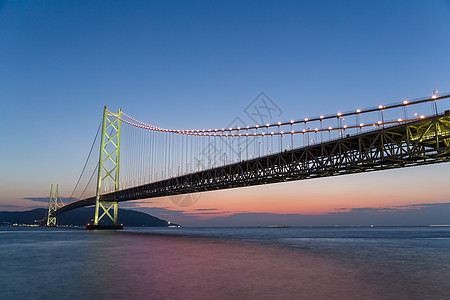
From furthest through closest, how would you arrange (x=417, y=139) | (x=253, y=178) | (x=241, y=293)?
(x=253, y=178)
(x=417, y=139)
(x=241, y=293)

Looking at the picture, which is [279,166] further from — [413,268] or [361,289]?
[361,289]

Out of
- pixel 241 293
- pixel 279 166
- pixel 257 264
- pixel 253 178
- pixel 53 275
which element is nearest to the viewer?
pixel 241 293

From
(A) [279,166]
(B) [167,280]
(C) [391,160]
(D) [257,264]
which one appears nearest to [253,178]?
(A) [279,166]

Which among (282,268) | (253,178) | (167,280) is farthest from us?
(253,178)

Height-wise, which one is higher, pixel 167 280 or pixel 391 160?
pixel 391 160

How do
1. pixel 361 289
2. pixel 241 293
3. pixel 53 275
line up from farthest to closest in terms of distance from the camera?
pixel 53 275 → pixel 361 289 → pixel 241 293

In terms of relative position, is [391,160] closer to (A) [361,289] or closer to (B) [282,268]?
(B) [282,268]

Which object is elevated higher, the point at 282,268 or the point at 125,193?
the point at 125,193

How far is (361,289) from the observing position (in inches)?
470

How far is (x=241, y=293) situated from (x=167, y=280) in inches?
155

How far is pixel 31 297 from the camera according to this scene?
11070 millimetres

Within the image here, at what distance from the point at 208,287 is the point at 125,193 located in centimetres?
5746

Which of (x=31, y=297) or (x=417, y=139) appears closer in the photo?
(x=31, y=297)

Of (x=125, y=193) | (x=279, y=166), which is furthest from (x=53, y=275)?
(x=125, y=193)
